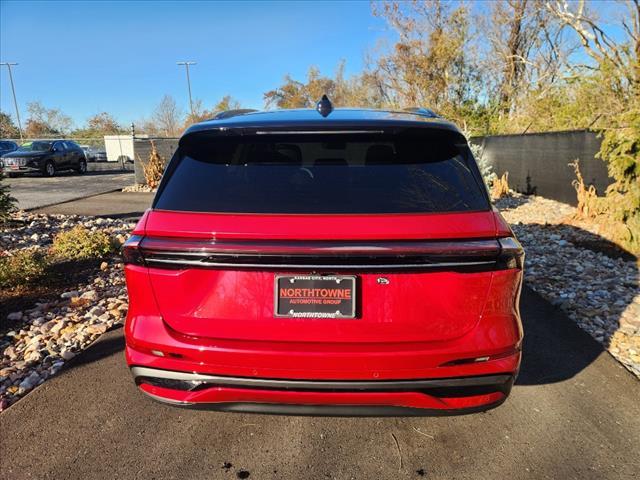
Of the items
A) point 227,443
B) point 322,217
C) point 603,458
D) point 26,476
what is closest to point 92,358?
point 26,476

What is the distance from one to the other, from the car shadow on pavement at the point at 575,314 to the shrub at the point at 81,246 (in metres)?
5.28

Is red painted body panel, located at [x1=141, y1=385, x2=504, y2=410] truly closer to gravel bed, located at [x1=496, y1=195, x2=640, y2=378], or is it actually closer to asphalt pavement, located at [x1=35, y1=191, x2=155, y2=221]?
gravel bed, located at [x1=496, y1=195, x2=640, y2=378]

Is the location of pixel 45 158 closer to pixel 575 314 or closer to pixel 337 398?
pixel 575 314

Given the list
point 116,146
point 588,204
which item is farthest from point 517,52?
point 116,146

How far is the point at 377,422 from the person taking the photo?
2789 millimetres

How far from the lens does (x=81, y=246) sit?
6051 mm

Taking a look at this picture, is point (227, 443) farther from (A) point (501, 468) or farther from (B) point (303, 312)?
(A) point (501, 468)

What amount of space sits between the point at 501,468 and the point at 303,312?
1414 mm

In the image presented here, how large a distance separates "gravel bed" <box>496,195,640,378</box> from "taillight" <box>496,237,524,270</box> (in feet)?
7.06

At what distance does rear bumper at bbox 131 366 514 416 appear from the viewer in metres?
2.08

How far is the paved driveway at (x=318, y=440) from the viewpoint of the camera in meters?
2.38

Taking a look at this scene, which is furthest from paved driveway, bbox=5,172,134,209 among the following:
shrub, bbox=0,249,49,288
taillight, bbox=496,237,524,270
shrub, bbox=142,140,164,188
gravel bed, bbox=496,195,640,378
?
taillight, bbox=496,237,524,270

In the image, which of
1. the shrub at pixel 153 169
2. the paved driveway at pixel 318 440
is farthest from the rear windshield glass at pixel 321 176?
the shrub at pixel 153 169

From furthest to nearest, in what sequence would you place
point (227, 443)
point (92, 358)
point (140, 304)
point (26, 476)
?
point (92, 358)
point (227, 443)
point (26, 476)
point (140, 304)
